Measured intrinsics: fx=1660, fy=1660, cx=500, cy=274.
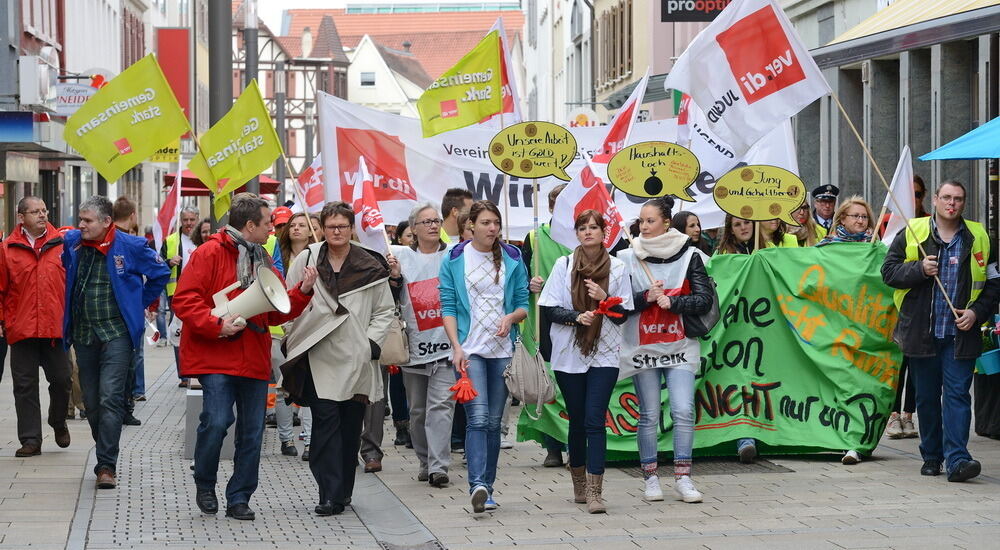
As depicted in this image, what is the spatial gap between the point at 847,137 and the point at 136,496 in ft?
48.6

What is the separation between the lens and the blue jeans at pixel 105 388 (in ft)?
32.0

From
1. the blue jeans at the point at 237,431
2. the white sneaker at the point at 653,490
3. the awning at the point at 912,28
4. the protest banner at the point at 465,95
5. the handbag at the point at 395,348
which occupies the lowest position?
the white sneaker at the point at 653,490

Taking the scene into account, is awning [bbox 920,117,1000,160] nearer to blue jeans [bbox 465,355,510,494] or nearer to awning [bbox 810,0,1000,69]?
blue jeans [bbox 465,355,510,494]

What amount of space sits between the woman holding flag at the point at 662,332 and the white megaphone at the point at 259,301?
6.62 ft

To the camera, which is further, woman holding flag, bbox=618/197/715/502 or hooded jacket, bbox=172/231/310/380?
woman holding flag, bbox=618/197/715/502

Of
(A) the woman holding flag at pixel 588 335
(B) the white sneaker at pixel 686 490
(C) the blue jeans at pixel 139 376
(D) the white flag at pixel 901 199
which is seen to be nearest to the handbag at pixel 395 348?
(A) the woman holding flag at pixel 588 335

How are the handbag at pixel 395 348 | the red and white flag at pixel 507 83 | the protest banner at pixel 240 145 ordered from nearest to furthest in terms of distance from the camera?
the handbag at pixel 395 348
the protest banner at pixel 240 145
the red and white flag at pixel 507 83

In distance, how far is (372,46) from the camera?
114000mm

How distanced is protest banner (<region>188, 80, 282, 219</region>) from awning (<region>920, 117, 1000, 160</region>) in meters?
4.53

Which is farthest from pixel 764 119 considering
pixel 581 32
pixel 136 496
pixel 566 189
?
pixel 581 32

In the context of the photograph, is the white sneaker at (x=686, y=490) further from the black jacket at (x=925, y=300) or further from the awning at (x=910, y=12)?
the awning at (x=910, y=12)

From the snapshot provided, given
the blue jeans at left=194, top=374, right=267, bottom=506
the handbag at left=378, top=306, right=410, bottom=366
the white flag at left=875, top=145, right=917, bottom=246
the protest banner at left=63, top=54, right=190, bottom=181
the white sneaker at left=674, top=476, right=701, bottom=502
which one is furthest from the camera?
the protest banner at left=63, top=54, right=190, bottom=181

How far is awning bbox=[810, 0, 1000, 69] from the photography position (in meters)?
14.1

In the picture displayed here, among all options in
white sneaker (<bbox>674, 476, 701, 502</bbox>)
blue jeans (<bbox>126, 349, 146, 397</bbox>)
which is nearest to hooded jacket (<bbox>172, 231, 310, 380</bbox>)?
white sneaker (<bbox>674, 476, 701, 502</bbox>)
